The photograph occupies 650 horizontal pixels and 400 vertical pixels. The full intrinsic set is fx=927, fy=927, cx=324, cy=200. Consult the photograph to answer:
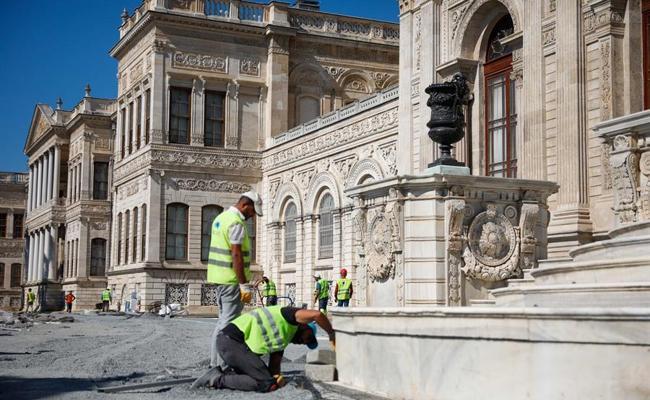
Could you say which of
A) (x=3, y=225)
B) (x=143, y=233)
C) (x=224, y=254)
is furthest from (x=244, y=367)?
(x=3, y=225)

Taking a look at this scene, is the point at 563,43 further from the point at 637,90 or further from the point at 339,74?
the point at 339,74

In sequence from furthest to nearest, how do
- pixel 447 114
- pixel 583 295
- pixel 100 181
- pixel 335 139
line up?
pixel 100 181 → pixel 335 139 → pixel 447 114 → pixel 583 295

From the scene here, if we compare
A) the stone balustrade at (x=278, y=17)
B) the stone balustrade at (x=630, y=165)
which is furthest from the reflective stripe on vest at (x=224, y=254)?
the stone balustrade at (x=278, y=17)

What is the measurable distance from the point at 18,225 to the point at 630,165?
76558mm

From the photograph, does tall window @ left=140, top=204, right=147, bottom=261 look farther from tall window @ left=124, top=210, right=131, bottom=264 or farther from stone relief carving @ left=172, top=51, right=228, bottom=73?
stone relief carving @ left=172, top=51, right=228, bottom=73

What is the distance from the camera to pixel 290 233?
123 ft

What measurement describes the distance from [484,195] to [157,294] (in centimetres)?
2834

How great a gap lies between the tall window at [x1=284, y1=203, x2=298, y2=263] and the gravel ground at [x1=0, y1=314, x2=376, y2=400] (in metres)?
15.9

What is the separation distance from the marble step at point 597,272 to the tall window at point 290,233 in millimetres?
26200

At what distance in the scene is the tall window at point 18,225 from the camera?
81.8m

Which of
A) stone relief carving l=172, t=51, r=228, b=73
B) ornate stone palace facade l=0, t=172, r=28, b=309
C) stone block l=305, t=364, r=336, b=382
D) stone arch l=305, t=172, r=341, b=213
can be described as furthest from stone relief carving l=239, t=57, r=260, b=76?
ornate stone palace facade l=0, t=172, r=28, b=309

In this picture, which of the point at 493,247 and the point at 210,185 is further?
the point at 210,185

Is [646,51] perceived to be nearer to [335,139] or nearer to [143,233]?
[335,139]

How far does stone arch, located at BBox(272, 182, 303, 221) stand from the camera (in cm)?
3612
